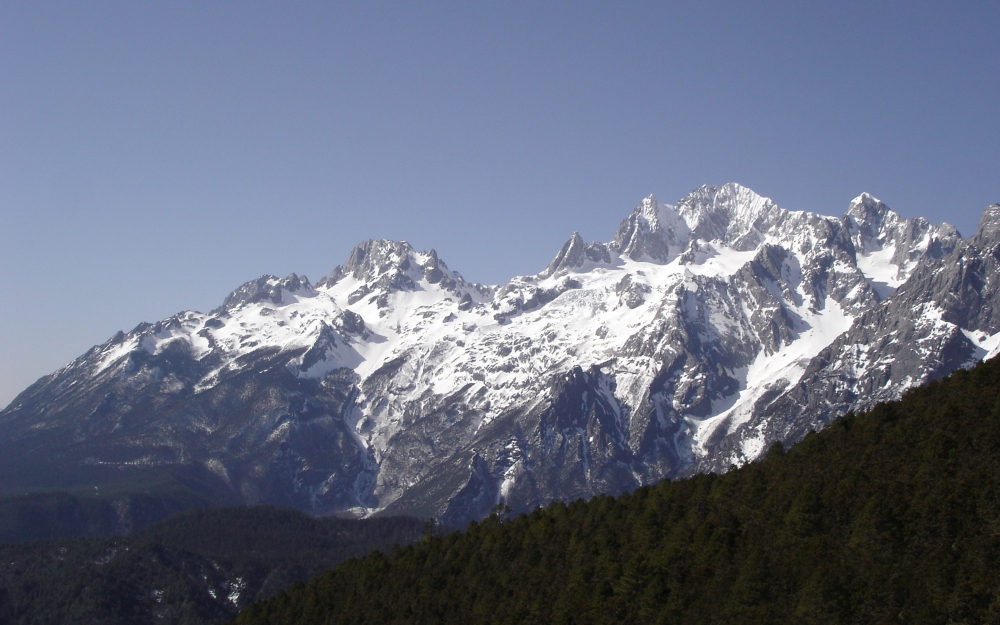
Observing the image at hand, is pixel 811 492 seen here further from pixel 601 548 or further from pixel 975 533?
pixel 601 548

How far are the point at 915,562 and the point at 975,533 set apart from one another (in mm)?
8437

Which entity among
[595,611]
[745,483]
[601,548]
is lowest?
[595,611]

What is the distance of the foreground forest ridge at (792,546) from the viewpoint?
4523 inches

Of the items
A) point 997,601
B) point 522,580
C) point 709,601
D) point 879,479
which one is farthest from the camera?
point 522,580

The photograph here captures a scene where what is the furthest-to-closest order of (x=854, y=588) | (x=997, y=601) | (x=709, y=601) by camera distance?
(x=709, y=601), (x=854, y=588), (x=997, y=601)

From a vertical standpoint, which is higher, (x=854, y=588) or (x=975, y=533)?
(x=975, y=533)

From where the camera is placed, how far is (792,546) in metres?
133

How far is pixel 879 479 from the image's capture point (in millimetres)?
139375

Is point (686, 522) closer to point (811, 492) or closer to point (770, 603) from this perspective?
point (811, 492)

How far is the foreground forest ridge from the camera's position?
115m

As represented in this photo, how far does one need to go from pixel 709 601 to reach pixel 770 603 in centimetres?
1086

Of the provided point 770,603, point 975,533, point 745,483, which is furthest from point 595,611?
point 975,533

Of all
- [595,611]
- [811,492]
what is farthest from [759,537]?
[595,611]

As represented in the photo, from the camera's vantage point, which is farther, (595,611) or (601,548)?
(601,548)
